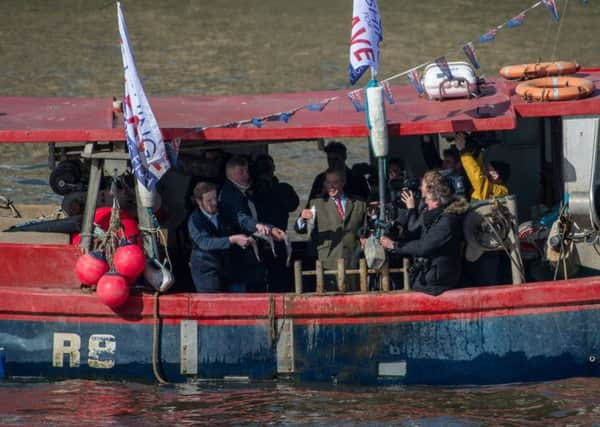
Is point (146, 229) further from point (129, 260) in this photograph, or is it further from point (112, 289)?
point (112, 289)

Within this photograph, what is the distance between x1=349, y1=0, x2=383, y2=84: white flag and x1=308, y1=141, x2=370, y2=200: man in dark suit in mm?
1018

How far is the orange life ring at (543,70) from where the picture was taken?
12.1 m

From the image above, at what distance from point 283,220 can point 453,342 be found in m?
1.86

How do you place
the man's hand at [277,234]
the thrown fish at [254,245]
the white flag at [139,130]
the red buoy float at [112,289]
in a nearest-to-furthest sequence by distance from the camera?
the white flag at [139,130], the red buoy float at [112,289], the thrown fish at [254,245], the man's hand at [277,234]

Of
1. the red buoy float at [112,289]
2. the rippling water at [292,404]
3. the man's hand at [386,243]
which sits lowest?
the rippling water at [292,404]

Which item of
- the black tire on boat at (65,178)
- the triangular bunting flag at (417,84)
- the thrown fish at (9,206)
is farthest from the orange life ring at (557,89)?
the thrown fish at (9,206)

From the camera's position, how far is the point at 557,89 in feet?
37.7

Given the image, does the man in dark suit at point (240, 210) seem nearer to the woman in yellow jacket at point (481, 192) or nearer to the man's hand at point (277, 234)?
the man's hand at point (277, 234)

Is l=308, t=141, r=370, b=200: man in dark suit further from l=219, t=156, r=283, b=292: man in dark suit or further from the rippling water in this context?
the rippling water

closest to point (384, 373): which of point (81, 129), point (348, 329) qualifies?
point (348, 329)

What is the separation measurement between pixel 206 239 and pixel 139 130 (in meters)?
1.07

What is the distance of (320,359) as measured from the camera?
11367 millimetres

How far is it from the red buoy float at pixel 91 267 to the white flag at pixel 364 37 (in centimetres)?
247

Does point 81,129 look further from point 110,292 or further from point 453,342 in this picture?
point 453,342
